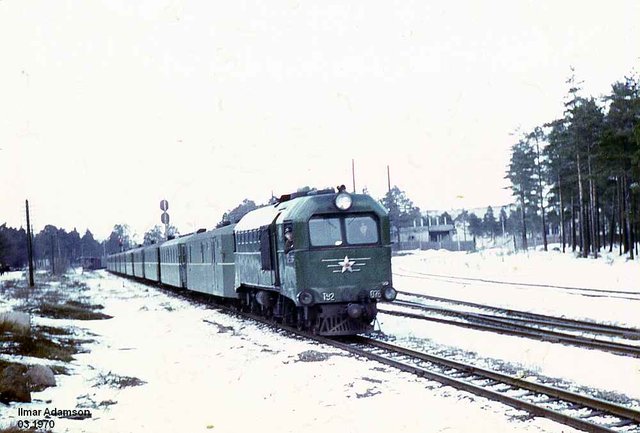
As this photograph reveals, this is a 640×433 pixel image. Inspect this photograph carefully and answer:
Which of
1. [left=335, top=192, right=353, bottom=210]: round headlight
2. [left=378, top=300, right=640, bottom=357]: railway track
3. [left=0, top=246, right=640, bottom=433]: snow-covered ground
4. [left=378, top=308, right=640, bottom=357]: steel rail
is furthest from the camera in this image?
[left=335, top=192, right=353, bottom=210]: round headlight

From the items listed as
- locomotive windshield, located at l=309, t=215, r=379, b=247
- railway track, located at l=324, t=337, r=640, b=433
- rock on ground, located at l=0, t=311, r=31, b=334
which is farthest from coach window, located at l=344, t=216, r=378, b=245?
rock on ground, located at l=0, t=311, r=31, b=334

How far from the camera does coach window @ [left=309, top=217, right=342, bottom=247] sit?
14.4m

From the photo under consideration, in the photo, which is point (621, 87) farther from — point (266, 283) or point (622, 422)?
point (622, 422)

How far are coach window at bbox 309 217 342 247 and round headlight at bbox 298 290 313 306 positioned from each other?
1.06 m

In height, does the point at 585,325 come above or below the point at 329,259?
below

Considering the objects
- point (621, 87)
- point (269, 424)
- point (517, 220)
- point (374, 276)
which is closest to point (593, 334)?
point (374, 276)

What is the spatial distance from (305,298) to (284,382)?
160 inches

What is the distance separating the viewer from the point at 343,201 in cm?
1460

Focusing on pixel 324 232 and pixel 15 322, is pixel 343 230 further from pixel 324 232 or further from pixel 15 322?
pixel 15 322

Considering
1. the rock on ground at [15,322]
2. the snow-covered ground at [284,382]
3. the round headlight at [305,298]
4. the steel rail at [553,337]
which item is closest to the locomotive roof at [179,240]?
the snow-covered ground at [284,382]

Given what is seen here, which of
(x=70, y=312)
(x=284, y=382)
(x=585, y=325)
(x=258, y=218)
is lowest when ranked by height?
(x=585, y=325)

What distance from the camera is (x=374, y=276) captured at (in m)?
14.6

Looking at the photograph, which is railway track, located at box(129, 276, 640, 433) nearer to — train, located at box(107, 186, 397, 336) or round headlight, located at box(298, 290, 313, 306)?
round headlight, located at box(298, 290, 313, 306)

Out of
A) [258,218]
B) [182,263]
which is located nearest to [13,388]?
[258,218]
